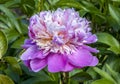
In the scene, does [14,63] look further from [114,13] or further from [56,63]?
[114,13]

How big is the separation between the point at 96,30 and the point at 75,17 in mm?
488

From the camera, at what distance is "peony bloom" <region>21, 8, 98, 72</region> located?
89 cm

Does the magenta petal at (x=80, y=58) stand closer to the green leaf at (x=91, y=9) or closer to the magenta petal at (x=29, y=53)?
the magenta petal at (x=29, y=53)

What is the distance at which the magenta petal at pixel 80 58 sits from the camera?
0.89 meters

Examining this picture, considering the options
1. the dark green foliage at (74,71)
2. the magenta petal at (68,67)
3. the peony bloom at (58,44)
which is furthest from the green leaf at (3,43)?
the magenta petal at (68,67)

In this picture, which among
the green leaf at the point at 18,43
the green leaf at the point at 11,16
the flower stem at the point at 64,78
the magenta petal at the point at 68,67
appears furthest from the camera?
the green leaf at the point at 11,16

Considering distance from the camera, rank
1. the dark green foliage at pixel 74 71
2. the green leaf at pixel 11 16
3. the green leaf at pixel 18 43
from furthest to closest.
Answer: the green leaf at pixel 11 16, the green leaf at pixel 18 43, the dark green foliage at pixel 74 71

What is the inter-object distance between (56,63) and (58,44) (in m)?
0.05

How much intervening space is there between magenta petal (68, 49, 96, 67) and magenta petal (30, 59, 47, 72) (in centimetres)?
6

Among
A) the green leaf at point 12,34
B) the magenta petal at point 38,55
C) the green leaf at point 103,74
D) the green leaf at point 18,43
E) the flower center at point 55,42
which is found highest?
the flower center at point 55,42

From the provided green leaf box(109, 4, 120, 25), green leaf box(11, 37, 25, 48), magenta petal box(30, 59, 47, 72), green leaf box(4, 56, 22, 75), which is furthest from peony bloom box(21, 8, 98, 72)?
green leaf box(109, 4, 120, 25)

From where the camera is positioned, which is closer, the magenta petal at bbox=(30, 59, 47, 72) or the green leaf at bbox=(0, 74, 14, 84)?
the magenta petal at bbox=(30, 59, 47, 72)

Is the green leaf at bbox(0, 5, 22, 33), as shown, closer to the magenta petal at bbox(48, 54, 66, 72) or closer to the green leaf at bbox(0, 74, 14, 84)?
the green leaf at bbox(0, 74, 14, 84)

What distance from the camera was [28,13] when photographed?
56.7 inches
